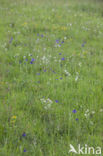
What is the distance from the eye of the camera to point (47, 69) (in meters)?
5.66

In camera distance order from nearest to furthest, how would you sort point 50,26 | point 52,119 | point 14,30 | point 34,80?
point 52,119 → point 34,80 → point 14,30 → point 50,26

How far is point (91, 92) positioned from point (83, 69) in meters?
Answer: 1.24

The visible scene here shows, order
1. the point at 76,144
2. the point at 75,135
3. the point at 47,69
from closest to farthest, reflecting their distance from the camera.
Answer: the point at 76,144 → the point at 75,135 → the point at 47,69

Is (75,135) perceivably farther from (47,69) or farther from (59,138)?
(47,69)

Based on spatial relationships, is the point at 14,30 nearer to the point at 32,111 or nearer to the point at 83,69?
the point at 83,69

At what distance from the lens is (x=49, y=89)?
4.67 m

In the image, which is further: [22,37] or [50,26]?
[50,26]

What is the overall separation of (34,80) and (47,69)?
68 centimetres

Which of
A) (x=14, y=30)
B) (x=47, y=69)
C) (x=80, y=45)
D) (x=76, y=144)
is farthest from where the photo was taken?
(x=14, y=30)

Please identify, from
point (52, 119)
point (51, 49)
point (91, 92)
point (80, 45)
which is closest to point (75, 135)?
point (52, 119)

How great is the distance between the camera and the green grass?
→ 335 centimetres

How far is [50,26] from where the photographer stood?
9328 mm

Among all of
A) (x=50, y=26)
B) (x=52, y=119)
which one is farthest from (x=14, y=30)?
(x=52, y=119)

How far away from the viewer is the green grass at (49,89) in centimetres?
335
